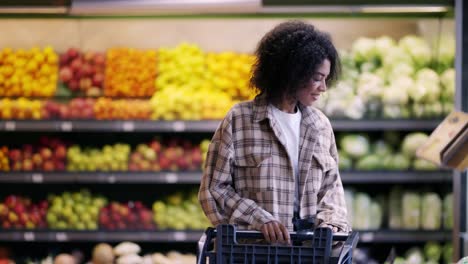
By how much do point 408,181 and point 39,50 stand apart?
8.98 ft

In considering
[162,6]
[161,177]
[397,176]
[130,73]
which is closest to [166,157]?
[161,177]

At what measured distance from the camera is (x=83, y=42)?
6508mm

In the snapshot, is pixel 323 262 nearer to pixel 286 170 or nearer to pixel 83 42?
pixel 286 170

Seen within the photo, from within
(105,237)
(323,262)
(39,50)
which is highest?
(39,50)

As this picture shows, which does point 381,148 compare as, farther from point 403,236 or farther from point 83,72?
point 83,72

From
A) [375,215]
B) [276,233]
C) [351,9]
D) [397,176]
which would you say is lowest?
[375,215]

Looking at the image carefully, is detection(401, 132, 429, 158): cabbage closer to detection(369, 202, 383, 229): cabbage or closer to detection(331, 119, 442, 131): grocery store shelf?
detection(331, 119, 442, 131): grocery store shelf

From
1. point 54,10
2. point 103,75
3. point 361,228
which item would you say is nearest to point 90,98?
point 103,75

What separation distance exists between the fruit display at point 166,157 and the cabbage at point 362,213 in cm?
112

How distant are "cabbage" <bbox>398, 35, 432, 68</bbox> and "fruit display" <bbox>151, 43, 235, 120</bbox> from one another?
4.22 feet

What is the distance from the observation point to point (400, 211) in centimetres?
623

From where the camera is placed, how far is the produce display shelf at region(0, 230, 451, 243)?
6035 millimetres

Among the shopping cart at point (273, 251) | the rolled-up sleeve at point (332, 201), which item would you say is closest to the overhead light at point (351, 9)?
the rolled-up sleeve at point (332, 201)

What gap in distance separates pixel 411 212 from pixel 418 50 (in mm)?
1114
